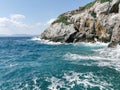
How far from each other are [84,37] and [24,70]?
5244 centimetres

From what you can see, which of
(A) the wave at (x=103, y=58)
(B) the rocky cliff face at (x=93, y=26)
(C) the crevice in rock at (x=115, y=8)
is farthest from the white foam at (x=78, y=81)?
(C) the crevice in rock at (x=115, y=8)

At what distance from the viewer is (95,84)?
948 inches

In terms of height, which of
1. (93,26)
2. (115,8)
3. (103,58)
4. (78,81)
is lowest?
(78,81)

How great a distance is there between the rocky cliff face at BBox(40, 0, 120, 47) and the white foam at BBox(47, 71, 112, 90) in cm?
3106

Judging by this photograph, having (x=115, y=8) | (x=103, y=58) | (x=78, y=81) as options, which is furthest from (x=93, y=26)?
(x=78, y=81)

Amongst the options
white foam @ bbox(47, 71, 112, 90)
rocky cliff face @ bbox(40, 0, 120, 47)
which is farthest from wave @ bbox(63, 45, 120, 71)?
rocky cliff face @ bbox(40, 0, 120, 47)

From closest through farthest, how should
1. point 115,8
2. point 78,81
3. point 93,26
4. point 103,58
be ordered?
point 78,81
point 103,58
point 115,8
point 93,26

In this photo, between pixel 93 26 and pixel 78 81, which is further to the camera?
pixel 93 26

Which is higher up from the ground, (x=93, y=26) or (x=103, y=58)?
(x=93, y=26)

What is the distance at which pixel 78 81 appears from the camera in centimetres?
2559

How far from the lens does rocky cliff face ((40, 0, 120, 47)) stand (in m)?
68.3

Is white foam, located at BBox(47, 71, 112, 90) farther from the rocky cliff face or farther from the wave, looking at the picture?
the rocky cliff face

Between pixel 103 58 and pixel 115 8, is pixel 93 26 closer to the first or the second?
pixel 115 8

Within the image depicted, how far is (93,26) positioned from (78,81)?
181 ft
